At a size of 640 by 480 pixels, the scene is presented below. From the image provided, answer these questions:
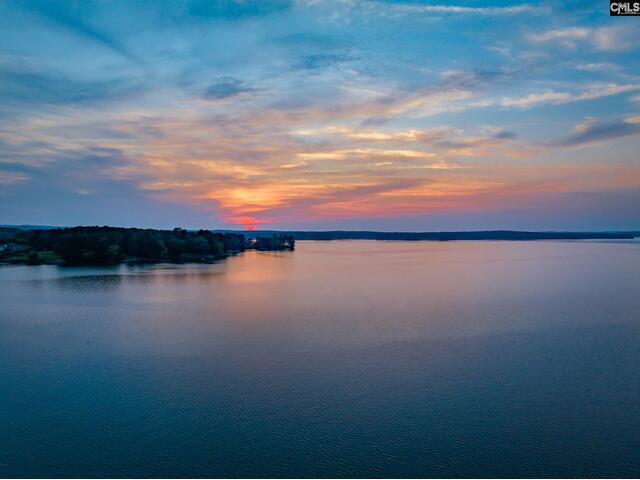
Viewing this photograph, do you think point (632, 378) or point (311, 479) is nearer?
point (311, 479)

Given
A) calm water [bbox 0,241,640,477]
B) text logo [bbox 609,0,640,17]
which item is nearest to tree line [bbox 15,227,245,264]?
calm water [bbox 0,241,640,477]

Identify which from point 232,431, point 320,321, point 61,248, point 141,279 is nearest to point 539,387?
point 232,431

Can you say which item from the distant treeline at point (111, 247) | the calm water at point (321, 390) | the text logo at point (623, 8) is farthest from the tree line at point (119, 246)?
the text logo at point (623, 8)

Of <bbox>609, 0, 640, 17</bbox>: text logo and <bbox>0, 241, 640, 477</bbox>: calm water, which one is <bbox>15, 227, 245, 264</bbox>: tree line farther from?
<bbox>609, 0, 640, 17</bbox>: text logo

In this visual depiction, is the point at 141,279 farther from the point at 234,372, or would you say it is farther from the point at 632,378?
the point at 632,378

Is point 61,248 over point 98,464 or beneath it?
over

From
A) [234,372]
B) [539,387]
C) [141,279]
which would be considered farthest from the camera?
[141,279]

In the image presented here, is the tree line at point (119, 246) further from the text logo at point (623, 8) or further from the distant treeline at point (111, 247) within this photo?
the text logo at point (623, 8)
